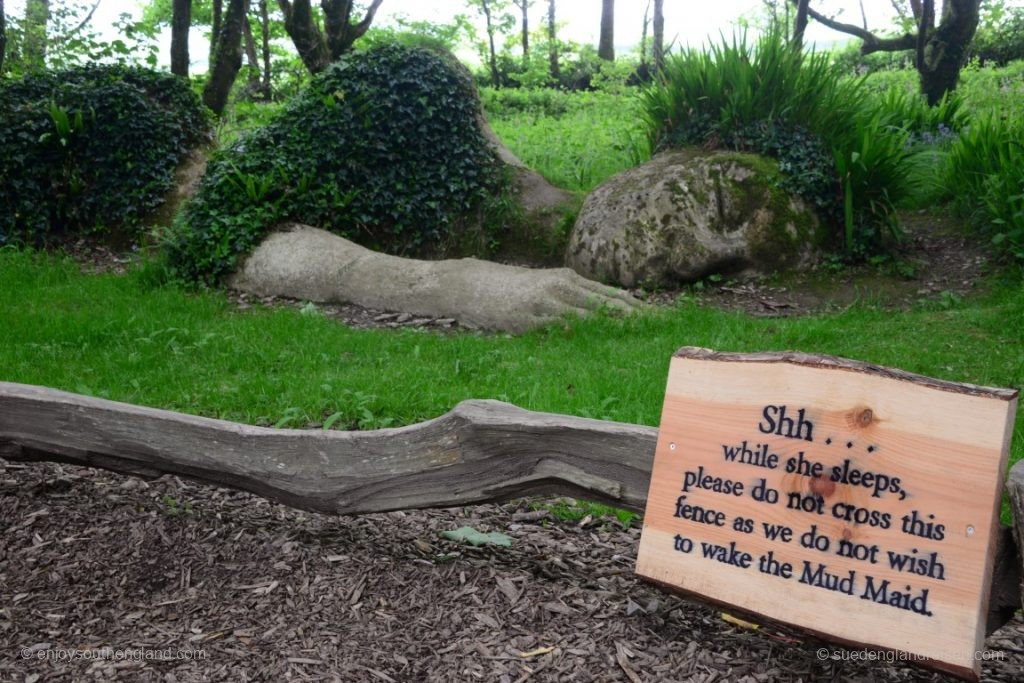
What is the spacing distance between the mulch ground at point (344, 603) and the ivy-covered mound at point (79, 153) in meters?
6.29

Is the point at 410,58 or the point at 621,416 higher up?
the point at 410,58

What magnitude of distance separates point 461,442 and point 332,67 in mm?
7181

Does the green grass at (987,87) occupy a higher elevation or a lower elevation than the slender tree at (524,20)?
lower

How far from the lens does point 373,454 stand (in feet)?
10.4

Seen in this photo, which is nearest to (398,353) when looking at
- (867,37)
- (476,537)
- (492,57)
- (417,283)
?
(417,283)

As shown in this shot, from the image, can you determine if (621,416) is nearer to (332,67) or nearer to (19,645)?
(19,645)

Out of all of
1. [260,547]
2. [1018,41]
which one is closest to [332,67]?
[260,547]

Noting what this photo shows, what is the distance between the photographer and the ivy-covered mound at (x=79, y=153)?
9180 millimetres

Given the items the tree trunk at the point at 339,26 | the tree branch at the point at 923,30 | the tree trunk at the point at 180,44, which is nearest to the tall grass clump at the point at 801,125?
the tree branch at the point at 923,30

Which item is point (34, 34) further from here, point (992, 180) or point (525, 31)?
point (525, 31)

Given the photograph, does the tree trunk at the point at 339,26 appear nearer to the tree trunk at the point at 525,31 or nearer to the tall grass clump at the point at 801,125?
the tall grass clump at the point at 801,125

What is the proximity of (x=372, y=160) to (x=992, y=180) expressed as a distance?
574 cm

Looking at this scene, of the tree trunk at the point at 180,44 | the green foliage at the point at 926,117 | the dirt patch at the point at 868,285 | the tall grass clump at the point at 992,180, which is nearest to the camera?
the dirt patch at the point at 868,285

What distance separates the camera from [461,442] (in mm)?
3045
